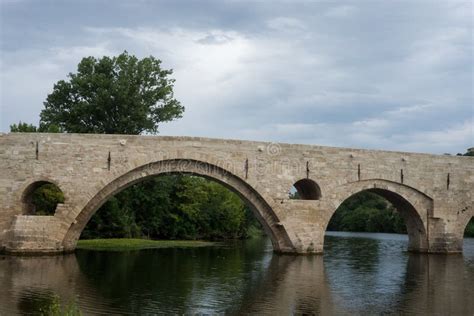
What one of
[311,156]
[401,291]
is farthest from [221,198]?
[401,291]

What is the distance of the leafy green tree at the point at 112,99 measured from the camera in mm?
27125

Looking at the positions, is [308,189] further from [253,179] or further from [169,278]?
[169,278]

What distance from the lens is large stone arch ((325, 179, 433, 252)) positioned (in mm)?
21083

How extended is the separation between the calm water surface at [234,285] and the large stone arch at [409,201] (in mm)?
2885

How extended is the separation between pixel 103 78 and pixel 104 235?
8.14 metres

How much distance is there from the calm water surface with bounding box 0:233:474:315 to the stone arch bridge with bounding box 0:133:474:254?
1.24 m

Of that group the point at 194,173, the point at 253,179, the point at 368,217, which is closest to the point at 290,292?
the point at 253,179

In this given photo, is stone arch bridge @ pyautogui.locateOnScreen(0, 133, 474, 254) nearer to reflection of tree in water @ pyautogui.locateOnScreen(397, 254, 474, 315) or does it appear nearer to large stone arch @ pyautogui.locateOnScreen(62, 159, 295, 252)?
large stone arch @ pyautogui.locateOnScreen(62, 159, 295, 252)

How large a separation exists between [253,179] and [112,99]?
11027mm

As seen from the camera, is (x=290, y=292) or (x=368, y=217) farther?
(x=368, y=217)

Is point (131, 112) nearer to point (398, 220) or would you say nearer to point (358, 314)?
point (358, 314)

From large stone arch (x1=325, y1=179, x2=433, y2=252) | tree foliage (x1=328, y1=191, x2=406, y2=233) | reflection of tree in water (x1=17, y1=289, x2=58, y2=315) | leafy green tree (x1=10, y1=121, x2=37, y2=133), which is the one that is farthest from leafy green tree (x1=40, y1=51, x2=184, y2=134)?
tree foliage (x1=328, y1=191, x2=406, y2=233)

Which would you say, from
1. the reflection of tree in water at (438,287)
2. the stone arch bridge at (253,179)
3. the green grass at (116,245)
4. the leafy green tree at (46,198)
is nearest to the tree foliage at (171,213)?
the green grass at (116,245)

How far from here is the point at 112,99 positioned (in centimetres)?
2706
